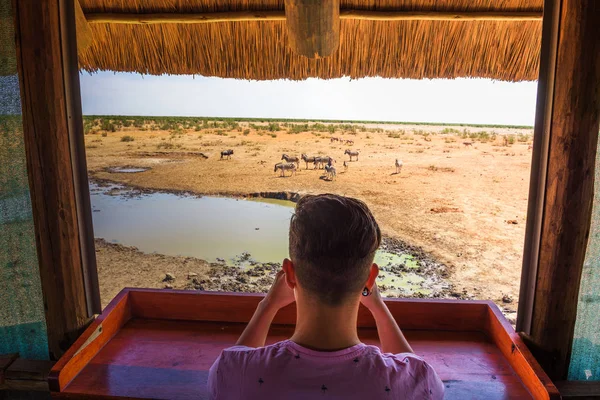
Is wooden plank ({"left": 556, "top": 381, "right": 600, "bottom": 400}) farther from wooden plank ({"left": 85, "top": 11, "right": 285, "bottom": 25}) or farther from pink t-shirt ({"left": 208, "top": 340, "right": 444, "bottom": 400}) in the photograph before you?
wooden plank ({"left": 85, "top": 11, "right": 285, "bottom": 25})

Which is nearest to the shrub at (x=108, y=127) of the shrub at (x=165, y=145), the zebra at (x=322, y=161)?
the shrub at (x=165, y=145)

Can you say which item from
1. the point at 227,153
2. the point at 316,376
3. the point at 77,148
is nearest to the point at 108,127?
the point at 227,153

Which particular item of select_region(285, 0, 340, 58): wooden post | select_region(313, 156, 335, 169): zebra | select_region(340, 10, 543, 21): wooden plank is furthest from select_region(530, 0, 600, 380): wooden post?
select_region(313, 156, 335, 169): zebra

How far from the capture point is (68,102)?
1478 millimetres

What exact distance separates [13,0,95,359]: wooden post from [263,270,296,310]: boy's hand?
870 mm

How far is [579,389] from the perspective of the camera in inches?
56.3

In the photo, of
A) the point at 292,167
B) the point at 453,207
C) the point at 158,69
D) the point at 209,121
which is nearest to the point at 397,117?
the point at 209,121

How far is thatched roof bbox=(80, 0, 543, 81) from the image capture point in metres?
2.34

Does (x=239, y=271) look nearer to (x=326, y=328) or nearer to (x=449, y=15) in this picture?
(x=449, y=15)

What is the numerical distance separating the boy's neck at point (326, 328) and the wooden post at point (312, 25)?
1.28m

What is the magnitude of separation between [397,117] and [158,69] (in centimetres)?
2457

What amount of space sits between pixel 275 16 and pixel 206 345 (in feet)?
5.75

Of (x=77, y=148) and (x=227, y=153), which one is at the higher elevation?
(x=77, y=148)

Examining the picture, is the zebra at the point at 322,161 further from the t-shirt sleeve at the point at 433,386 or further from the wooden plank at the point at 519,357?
the t-shirt sleeve at the point at 433,386
